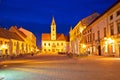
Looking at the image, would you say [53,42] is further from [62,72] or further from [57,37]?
[62,72]

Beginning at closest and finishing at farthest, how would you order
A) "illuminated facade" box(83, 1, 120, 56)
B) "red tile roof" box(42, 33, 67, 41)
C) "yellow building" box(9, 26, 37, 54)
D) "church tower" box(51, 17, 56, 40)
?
"illuminated facade" box(83, 1, 120, 56)
"yellow building" box(9, 26, 37, 54)
"red tile roof" box(42, 33, 67, 41)
"church tower" box(51, 17, 56, 40)

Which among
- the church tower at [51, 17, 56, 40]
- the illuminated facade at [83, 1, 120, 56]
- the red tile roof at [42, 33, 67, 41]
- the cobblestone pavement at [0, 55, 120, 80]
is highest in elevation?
the church tower at [51, 17, 56, 40]

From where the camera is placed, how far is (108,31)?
50438mm

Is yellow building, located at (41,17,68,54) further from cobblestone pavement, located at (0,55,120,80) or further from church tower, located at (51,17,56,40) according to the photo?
cobblestone pavement, located at (0,55,120,80)

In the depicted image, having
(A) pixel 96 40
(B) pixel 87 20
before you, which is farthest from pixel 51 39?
(A) pixel 96 40

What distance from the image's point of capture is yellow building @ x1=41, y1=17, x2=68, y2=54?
6516 inches

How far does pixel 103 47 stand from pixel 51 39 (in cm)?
11564

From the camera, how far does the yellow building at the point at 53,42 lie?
16550cm

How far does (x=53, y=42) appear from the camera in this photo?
6629 inches

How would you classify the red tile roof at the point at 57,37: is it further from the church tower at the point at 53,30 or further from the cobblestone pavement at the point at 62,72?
the cobblestone pavement at the point at 62,72

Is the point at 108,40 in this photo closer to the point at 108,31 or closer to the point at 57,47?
the point at 108,31

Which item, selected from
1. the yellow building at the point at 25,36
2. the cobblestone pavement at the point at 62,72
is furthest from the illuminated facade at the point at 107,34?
the yellow building at the point at 25,36

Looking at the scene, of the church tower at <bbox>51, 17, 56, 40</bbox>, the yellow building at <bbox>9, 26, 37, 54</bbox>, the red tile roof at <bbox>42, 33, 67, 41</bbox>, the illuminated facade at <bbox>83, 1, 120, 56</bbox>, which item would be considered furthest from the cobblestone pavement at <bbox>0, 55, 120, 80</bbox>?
the church tower at <bbox>51, 17, 56, 40</bbox>

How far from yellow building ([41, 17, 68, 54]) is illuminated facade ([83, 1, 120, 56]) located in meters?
94.4
